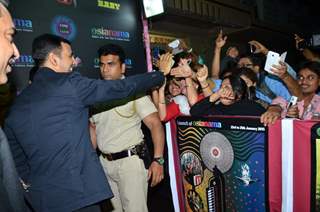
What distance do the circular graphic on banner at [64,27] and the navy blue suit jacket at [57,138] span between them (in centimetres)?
125

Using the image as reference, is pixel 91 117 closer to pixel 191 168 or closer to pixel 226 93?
pixel 191 168

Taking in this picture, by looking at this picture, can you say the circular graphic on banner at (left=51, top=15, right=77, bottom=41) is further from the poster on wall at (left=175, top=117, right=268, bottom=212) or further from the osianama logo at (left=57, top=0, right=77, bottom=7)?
the poster on wall at (left=175, top=117, right=268, bottom=212)

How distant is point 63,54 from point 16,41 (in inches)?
37.1

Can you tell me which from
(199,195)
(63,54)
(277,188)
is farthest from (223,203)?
(63,54)

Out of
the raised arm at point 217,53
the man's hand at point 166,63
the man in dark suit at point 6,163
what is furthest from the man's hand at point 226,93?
the man in dark suit at point 6,163

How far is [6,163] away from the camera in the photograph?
1029mm

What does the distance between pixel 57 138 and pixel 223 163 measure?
118 centimetres

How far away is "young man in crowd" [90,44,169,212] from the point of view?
2285 mm

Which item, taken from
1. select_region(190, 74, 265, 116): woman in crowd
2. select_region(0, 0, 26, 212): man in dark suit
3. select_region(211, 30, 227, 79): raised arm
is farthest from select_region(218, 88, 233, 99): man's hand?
select_region(0, 0, 26, 212): man in dark suit

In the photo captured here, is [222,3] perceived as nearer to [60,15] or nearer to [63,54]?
[60,15]

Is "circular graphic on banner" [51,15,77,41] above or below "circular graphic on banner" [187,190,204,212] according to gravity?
above

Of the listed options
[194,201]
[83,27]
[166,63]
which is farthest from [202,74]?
[83,27]

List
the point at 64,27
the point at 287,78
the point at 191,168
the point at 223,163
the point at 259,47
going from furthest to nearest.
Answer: the point at 259,47, the point at 64,27, the point at 287,78, the point at 191,168, the point at 223,163

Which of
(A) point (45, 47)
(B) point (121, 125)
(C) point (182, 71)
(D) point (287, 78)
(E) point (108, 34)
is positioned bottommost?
(B) point (121, 125)
